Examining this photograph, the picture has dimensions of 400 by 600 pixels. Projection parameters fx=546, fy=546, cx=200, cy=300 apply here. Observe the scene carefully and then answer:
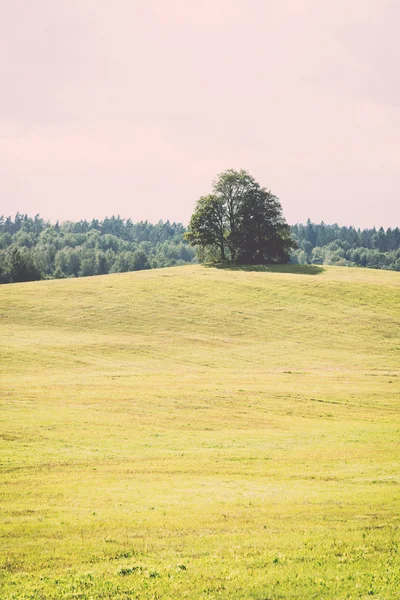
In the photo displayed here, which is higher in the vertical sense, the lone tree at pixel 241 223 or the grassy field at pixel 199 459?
the lone tree at pixel 241 223

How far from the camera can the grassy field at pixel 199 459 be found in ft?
46.8

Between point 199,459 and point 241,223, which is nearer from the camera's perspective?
point 199,459

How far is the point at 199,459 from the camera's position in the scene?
24.7 metres

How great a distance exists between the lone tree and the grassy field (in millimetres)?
49283

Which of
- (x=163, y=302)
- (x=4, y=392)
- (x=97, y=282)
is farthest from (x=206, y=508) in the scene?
(x=97, y=282)

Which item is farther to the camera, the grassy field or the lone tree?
the lone tree

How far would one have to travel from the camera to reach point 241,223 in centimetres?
11331

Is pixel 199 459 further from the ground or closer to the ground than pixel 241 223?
closer to the ground

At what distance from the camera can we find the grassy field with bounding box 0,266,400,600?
561 inches

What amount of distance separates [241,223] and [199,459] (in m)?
92.0

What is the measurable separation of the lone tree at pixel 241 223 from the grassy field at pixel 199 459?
162 feet

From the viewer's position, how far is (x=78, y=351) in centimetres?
5381

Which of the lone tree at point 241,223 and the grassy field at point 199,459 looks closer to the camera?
the grassy field at point 199,459

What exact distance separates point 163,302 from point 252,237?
144 feet
